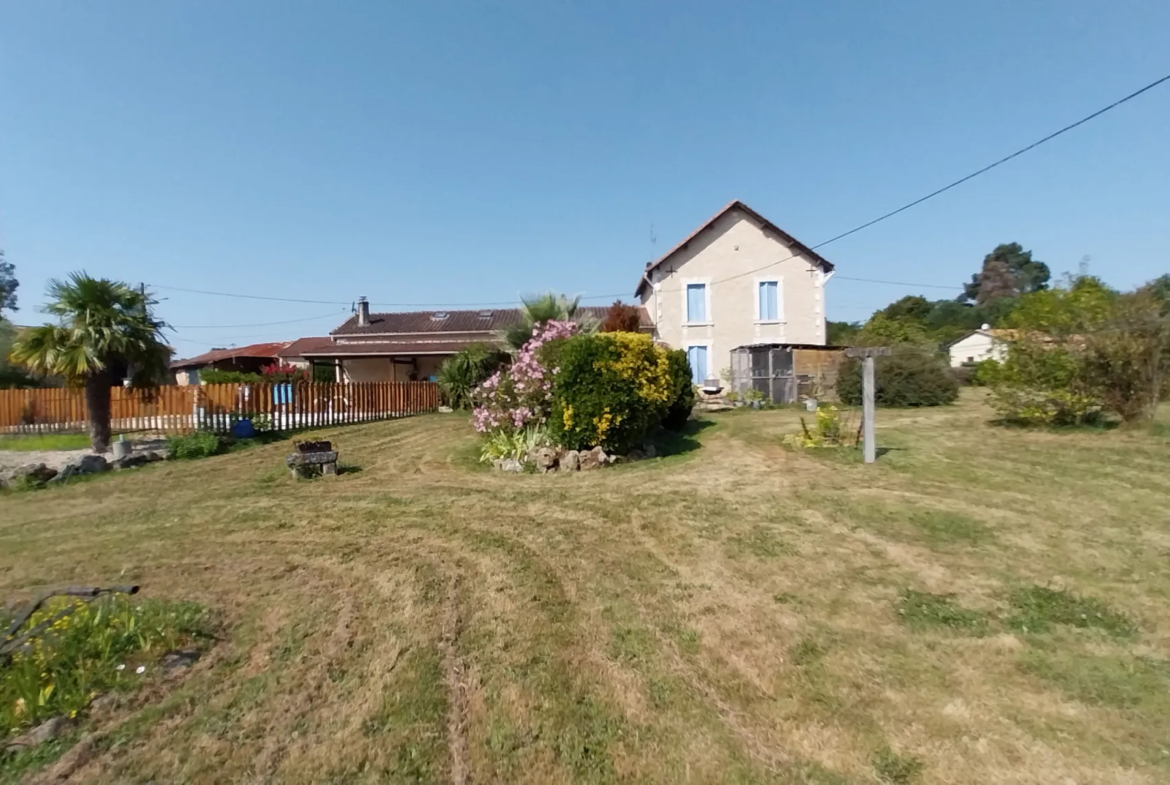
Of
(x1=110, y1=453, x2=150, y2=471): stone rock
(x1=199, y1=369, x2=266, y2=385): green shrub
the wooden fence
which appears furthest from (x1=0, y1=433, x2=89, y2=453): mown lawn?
(x1=199, y1=369, x2=266, y2=385): green shrub

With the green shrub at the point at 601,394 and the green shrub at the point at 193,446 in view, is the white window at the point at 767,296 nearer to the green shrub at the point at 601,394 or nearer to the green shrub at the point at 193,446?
the green shrub at the point at 601,394

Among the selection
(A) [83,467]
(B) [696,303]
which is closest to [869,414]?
(A) [83,467]

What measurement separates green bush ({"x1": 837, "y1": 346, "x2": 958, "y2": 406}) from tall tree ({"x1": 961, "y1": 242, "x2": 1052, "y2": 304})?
7425 centimetres

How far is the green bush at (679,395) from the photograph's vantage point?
12.5 meters

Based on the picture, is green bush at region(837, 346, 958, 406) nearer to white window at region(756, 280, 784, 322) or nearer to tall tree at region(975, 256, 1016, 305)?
white window at region(756, 280, 784, 322)

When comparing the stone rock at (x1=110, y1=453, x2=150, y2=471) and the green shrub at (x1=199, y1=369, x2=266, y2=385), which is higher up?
the green shrub at (x1=199, y1=369, x2=266, y2=385)

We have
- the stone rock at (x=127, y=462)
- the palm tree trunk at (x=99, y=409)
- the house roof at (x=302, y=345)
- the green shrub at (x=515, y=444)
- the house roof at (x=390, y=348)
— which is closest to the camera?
the green shrub at (x=515, y=444)

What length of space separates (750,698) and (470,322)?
29.0 metres

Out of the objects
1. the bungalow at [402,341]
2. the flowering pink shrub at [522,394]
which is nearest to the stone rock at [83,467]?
the flowering pink shrub at [522,394]

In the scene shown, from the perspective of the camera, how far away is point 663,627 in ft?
12.9

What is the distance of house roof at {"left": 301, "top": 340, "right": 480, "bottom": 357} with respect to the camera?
26250 mm

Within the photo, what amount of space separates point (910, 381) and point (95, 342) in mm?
18877

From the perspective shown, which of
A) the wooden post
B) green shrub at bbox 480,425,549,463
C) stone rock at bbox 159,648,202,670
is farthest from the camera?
green shrub at bbox 480,425,549,463

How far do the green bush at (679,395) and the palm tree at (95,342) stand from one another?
32.2 feet
